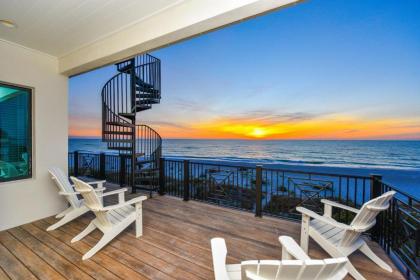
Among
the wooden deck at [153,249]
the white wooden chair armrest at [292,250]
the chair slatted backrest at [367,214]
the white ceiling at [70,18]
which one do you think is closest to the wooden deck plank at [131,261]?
the wooden deck at [153,249]

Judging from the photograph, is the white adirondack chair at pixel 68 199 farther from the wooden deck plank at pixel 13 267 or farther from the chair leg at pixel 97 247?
the chair leg at pixel 97 247

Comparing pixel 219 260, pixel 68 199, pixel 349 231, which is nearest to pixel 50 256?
pixel 68 199

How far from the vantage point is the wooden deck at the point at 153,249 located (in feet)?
5.79

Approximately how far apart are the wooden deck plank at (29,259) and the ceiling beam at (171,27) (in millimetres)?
2691

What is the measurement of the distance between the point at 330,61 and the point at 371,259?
6925 millimetres

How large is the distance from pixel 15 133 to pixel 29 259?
6.54ft

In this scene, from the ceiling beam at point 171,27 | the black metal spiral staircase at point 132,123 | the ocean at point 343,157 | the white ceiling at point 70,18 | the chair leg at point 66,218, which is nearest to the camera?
the ceiling beam at point 171,27

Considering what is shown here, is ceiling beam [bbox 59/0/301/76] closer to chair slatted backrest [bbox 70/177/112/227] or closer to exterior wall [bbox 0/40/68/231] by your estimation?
exterior wall [bbox 0/40/68/231]

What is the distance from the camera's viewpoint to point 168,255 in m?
2.05

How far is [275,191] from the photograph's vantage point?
4.55 m

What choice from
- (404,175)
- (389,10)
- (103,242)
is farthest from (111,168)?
(404,175)

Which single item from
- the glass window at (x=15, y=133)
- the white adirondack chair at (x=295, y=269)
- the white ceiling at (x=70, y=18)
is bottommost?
the white adirondack chair at (x=295, y=269)

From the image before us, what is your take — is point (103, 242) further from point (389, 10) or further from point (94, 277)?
point (389, 10)

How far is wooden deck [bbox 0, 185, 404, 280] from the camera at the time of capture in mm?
1766
